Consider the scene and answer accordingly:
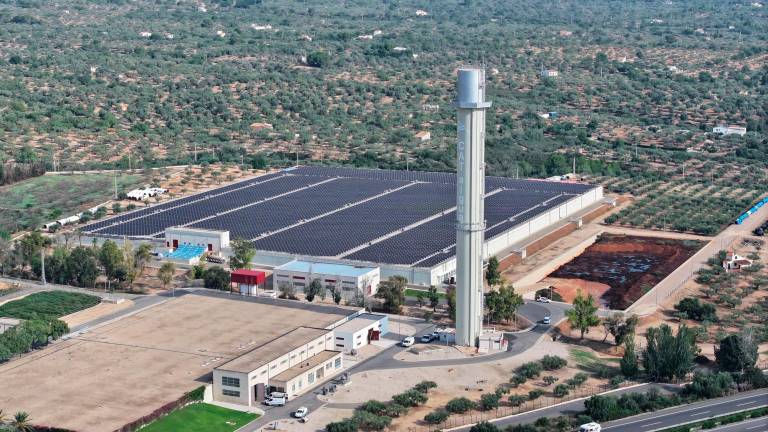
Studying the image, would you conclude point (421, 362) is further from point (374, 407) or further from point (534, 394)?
point (374, 407)

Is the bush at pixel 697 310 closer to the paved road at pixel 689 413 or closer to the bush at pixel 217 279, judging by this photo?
the paved road at pixel 689 413

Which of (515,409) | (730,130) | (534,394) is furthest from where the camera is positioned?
(730,130)

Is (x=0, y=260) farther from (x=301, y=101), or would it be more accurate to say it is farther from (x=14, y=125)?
(x=301, y=101)

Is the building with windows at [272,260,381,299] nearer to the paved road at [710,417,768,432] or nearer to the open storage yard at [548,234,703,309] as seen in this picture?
the open storage yard at [548,234,703,309]

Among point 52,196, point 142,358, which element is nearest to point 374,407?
point 142,358

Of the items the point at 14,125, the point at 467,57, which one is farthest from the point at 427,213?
the point at 467,57
